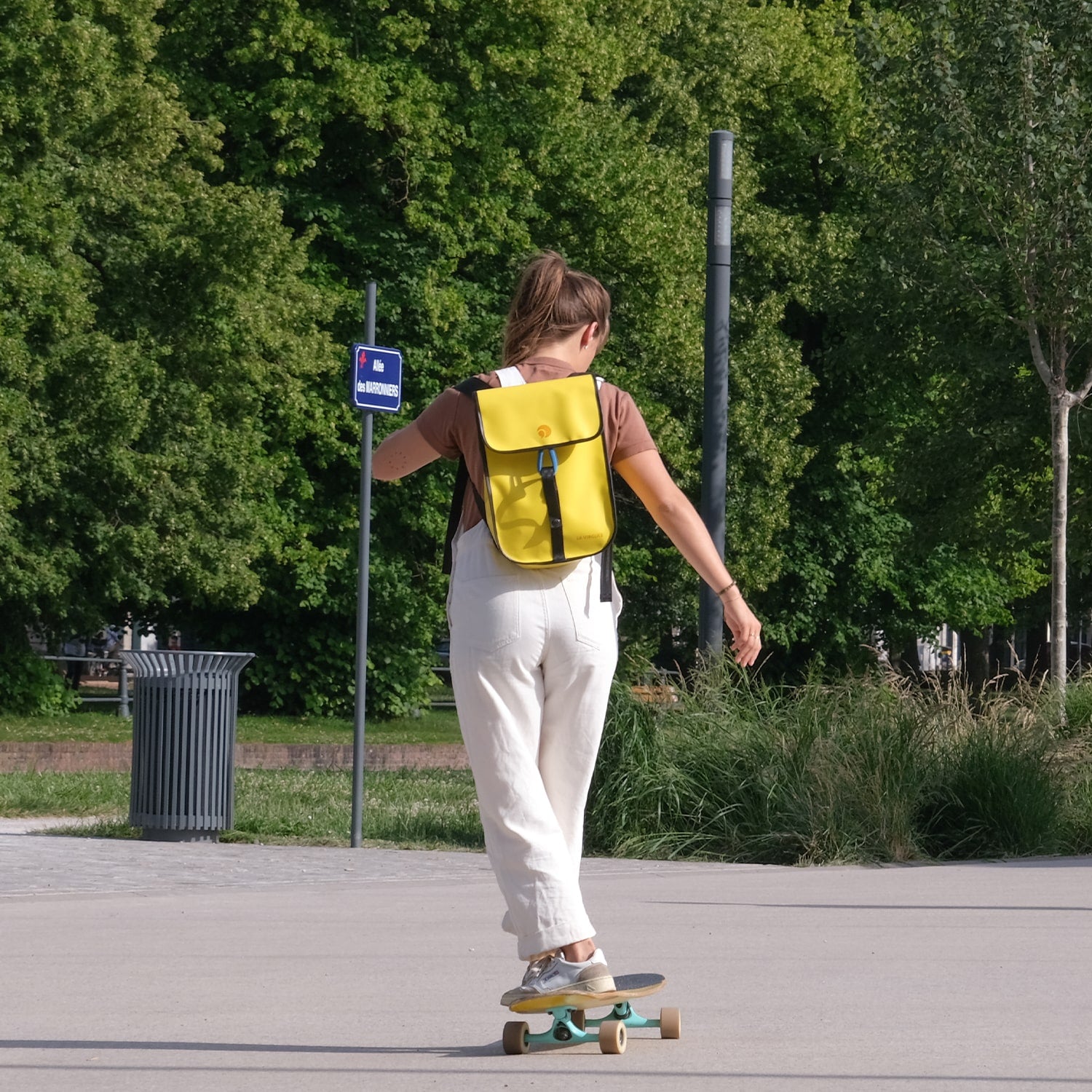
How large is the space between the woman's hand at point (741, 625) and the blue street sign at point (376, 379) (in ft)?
20.1

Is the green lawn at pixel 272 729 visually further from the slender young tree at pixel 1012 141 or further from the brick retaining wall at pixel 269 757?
the slender young tree at pixel 1012 141

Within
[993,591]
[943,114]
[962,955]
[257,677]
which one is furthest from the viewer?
[993,591]

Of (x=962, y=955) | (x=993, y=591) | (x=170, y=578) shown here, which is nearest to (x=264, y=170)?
(x=170, y=578)

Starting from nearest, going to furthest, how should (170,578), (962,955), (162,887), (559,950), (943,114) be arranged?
(559,950)
(962,955)
(162,887)
(943,114)
(170,578)

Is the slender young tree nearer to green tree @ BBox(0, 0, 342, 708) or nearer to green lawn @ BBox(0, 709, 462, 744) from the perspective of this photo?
green lawn @ BBox(0, 709, 462, 744)

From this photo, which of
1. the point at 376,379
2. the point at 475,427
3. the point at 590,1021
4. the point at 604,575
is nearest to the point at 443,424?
the point at 475,427

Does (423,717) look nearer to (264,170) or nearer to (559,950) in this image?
(264,170)

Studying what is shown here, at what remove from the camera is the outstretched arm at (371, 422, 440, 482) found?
5578mm

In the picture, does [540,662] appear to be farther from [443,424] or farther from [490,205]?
[490,205]

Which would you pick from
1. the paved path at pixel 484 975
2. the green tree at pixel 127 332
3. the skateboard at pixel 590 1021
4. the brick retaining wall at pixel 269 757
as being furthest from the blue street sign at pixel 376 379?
the green tree at pixel 127 332

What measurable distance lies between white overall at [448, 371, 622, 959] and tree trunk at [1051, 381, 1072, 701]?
11.9 meters

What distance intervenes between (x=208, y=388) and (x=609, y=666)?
23.9m

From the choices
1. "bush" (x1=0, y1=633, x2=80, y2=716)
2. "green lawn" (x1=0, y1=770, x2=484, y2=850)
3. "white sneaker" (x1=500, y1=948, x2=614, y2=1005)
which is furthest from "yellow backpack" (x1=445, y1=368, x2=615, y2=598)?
"bush" (x1=0, y1=633, x2=80, y2=716)

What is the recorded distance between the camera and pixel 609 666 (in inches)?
217
